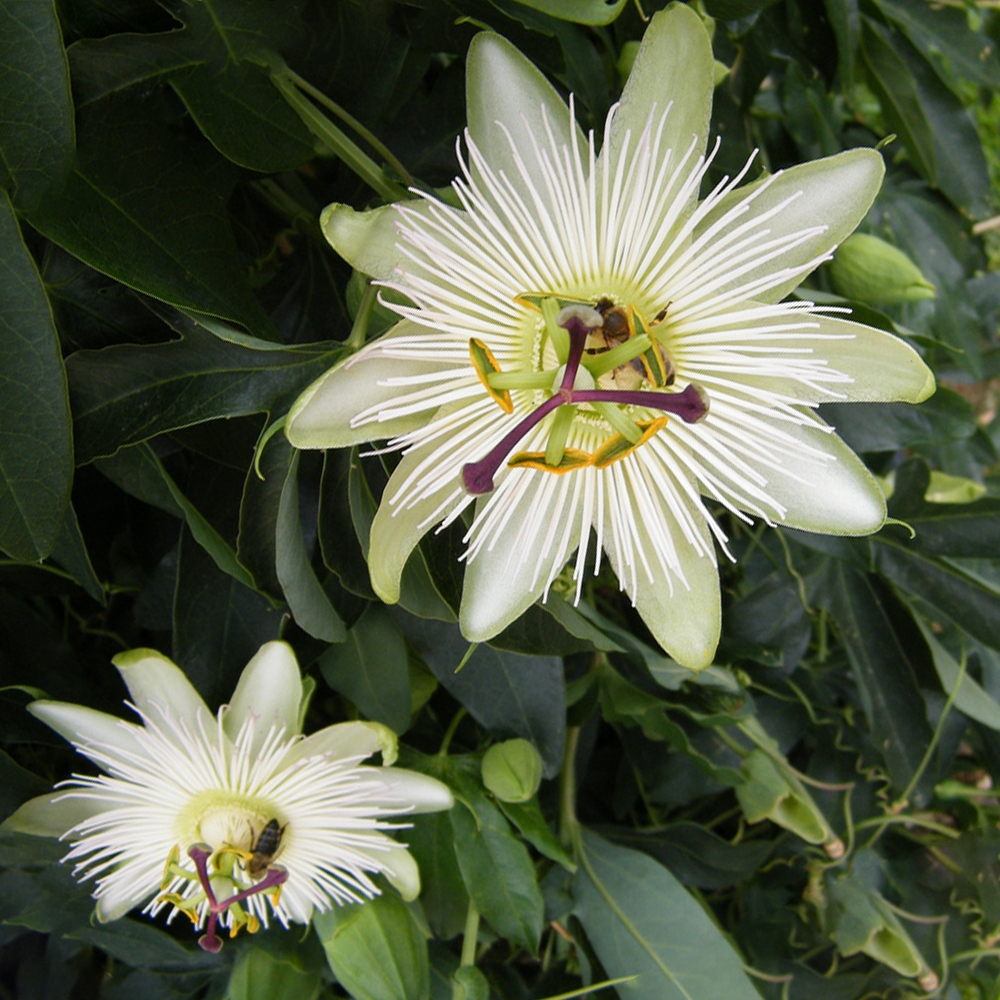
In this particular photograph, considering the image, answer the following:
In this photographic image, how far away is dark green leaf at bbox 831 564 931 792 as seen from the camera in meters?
1.29

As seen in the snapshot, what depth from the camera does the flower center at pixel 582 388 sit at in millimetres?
634

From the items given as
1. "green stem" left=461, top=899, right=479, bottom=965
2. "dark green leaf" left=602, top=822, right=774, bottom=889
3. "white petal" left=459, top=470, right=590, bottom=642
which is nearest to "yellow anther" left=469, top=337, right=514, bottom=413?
"white petal" left=459, top=470, right=590, bottom=642

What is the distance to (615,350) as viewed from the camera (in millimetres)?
677

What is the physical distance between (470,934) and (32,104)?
0.94m

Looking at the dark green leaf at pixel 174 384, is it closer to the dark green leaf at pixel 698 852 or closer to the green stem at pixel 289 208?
the green stem at pixel 289 208

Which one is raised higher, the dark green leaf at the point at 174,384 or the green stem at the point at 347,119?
the green stem at the point at 347,119

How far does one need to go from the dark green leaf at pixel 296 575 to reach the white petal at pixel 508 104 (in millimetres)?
316

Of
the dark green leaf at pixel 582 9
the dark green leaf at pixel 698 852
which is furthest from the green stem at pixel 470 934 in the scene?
the dark green leaf at pixel 582 9

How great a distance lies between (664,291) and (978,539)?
27.2 inches

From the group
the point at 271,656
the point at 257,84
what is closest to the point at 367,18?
the point at 257,84

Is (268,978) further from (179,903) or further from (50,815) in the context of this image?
(50,815)

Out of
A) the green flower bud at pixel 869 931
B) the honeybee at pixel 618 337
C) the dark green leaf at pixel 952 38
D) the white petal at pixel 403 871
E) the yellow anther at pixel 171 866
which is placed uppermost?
the dark green leaf at pixel 952 38

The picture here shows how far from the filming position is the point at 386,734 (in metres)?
0.93

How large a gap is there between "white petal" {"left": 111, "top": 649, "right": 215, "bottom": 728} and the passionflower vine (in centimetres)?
30
